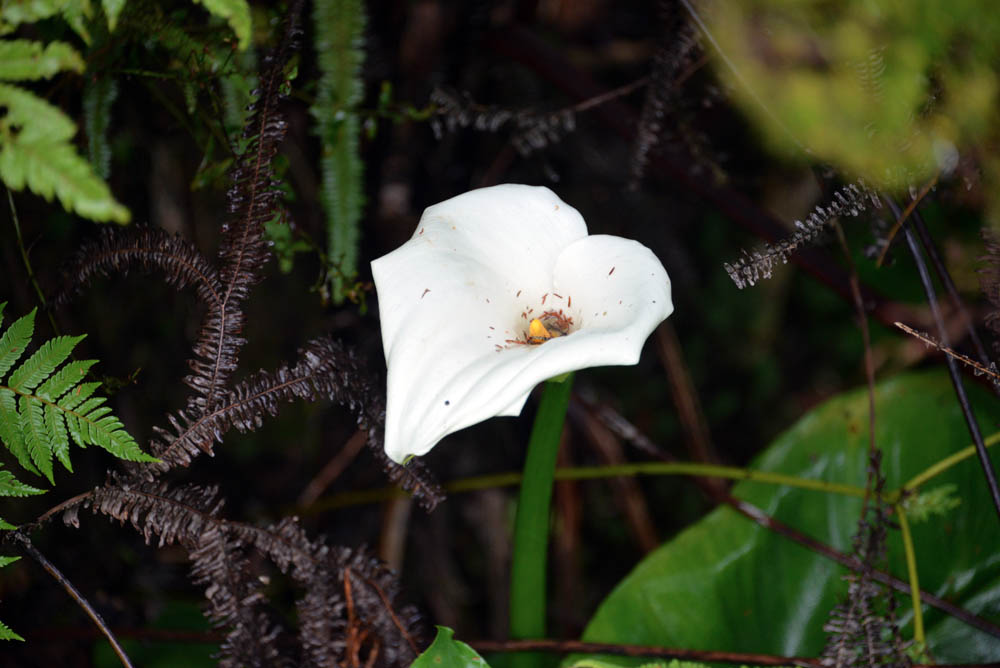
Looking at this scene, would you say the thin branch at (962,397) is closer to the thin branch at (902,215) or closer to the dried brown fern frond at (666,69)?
the thin branch at (902,215)

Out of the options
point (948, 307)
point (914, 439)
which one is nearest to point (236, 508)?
point (914, 439)

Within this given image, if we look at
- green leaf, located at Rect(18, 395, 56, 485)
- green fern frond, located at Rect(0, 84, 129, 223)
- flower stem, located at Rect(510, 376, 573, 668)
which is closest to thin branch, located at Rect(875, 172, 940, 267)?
flower stem, located at Rect(510, 376, 573, 668)

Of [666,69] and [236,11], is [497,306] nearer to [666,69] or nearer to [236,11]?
[236,11]

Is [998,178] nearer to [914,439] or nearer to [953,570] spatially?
[914,439]

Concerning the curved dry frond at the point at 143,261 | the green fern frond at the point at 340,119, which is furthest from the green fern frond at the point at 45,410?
the green fern frond at the point at 340,119

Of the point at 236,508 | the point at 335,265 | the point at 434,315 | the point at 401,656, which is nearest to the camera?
the point at 434,315

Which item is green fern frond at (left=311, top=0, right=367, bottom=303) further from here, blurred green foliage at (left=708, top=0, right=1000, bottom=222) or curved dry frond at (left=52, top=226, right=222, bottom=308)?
blurred green foliage at (left=708, top=0, right=1000, bottom=222)
